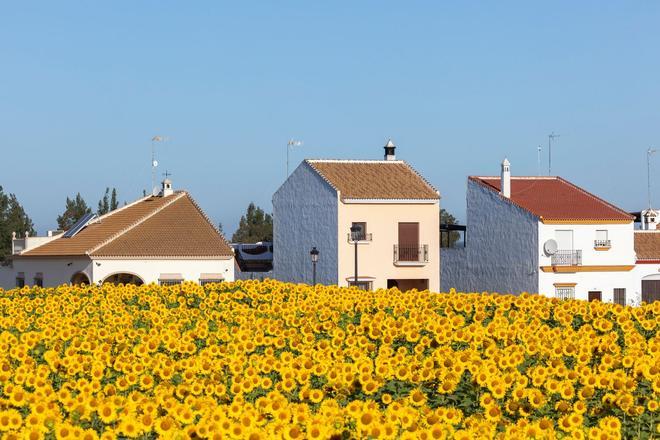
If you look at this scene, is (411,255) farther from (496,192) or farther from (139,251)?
(139,251)

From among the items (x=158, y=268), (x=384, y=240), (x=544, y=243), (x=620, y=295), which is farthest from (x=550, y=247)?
(x=158, y=268)

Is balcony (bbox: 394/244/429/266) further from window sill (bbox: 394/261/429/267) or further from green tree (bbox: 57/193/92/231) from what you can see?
green tree (bbox: 57/193/92/231)

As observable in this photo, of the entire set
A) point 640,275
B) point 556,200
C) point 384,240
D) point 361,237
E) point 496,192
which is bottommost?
point 640,275

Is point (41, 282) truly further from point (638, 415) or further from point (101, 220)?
point (638, 415)

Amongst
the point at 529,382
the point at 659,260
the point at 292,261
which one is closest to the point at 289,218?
the point at 292,261

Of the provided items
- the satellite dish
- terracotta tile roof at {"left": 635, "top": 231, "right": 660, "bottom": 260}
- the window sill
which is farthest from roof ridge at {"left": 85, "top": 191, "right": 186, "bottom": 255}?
terracotta tile roof at {"left": 635, "top": 231, "right": 660, "bottom": 260}

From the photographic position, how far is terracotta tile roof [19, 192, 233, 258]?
48156 millimetres

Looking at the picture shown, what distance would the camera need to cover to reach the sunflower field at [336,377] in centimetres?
721

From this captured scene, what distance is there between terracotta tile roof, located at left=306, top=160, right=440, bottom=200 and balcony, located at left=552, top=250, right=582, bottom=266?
648cm

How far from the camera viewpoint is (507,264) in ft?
171

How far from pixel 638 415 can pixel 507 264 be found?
43.7 metres

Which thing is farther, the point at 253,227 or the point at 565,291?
the point at 253,227

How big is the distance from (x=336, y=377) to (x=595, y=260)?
146 ft

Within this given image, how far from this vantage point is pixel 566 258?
5103cm
